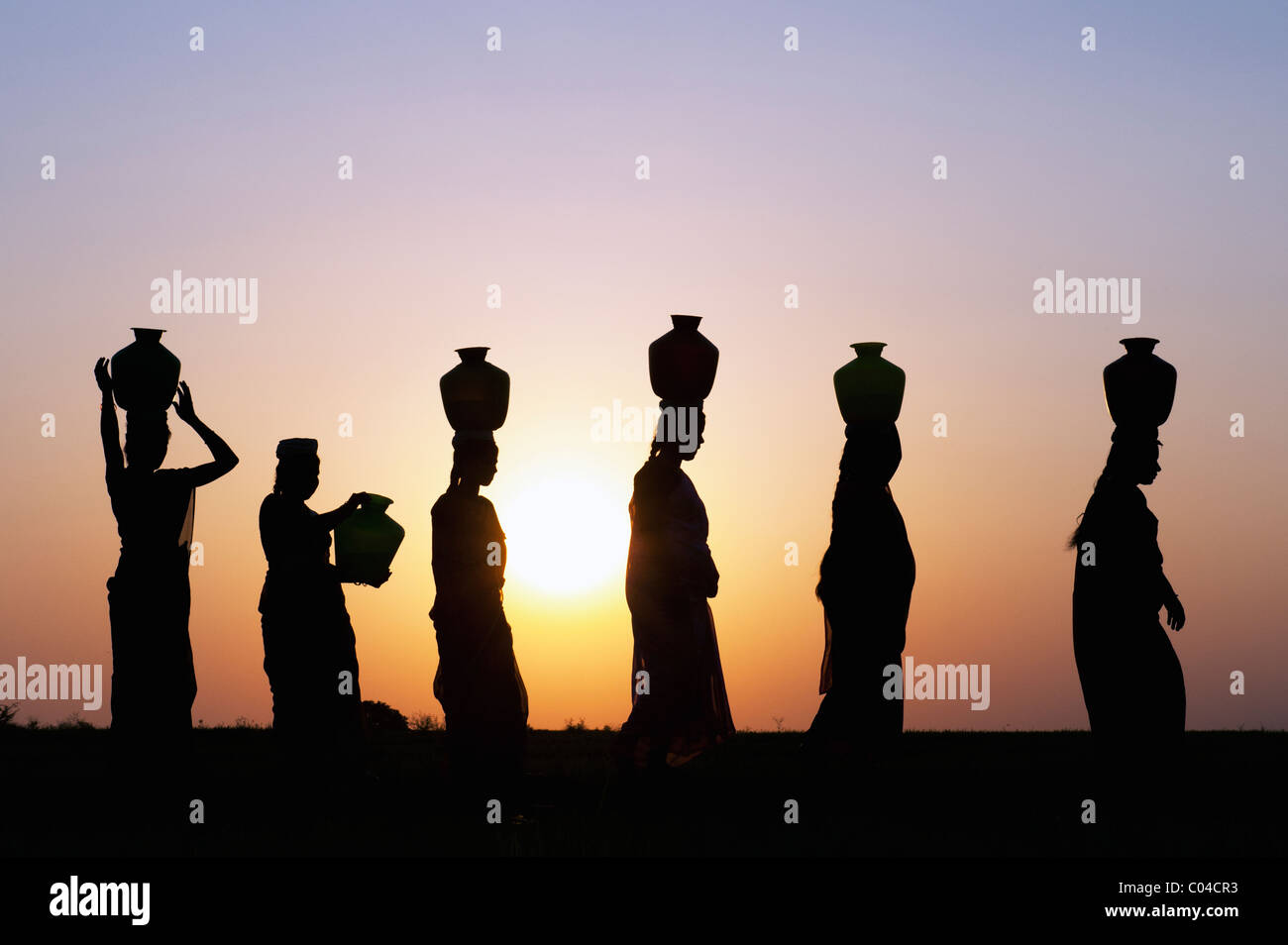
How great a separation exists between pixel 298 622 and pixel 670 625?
2688 millimetres

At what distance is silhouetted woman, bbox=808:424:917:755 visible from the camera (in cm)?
1170

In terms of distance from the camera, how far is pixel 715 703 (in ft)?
39.4

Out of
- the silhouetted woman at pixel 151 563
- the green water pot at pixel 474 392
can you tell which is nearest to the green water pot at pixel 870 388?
the green water pot at pixel 474 392

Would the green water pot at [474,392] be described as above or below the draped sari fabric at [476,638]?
above

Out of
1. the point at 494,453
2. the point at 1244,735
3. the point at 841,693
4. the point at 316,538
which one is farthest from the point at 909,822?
the point at 1244,735

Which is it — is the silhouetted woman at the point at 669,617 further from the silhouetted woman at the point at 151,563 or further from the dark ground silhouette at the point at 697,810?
the silhouetted woman at the point at 151,563

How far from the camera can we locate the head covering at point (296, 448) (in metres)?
11.4

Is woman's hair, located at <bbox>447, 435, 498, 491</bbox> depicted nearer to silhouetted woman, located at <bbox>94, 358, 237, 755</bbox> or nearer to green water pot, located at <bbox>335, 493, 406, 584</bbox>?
green water pot, located at <bbox>335, 493, 406, 584</bbox>

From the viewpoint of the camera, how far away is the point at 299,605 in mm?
11422

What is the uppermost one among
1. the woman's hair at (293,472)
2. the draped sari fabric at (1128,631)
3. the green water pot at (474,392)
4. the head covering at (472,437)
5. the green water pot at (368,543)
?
A: the green water pot at (474,392)

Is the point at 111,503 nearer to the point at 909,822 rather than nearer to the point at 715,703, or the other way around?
the point at 715,703

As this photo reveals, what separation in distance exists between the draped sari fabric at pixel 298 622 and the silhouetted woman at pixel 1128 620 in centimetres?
523

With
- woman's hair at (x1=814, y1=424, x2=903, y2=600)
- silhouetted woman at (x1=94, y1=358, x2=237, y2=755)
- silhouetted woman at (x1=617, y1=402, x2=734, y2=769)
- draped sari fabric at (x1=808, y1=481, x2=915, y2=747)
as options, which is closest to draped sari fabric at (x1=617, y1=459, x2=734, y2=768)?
silhouetted woman at (x1=617, y1=402, x2=734, y2=769)
